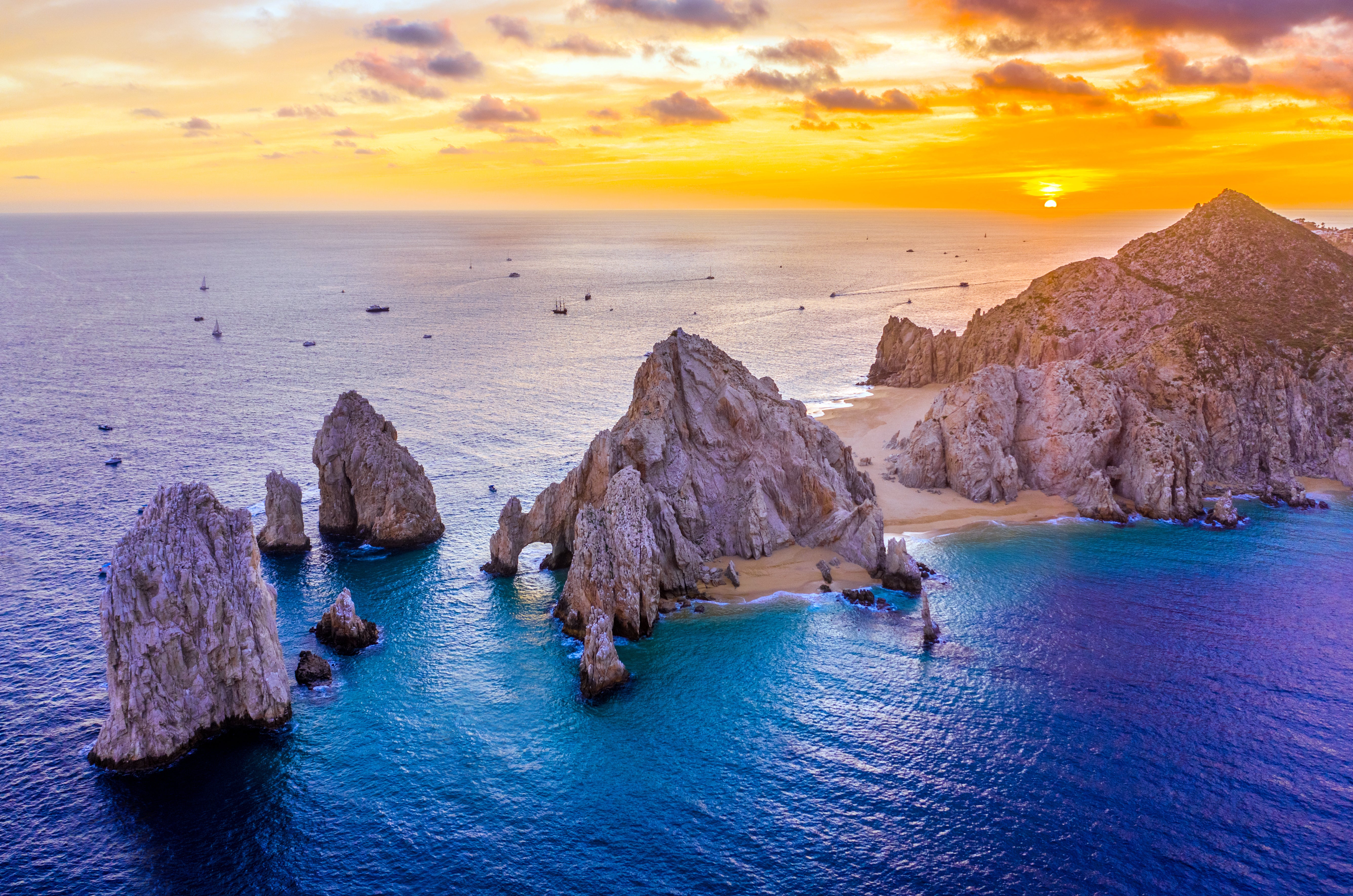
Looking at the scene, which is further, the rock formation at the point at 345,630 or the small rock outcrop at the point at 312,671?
the rock formation at the point at 345,630

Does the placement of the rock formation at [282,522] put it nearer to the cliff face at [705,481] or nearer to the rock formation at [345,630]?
the rock formation at [345,630]

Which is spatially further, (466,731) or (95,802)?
(466,731)

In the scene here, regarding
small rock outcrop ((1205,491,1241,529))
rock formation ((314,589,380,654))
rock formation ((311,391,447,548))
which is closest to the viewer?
rock formation ((314,589,380,654))

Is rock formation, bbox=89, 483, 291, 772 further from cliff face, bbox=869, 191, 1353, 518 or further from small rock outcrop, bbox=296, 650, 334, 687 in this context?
cliff face, bbox=869, 191, 1353, 518

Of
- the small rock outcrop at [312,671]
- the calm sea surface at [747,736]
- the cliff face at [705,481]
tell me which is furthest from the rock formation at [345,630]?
the cliff face at [705,481]

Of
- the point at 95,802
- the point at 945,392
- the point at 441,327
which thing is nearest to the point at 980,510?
the point at 945,392

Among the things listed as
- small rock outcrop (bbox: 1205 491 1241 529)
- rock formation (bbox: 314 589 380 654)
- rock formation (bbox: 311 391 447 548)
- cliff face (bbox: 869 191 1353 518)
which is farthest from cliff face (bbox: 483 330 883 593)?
small rock outcrop (bbox: 1205 491 1241 529)

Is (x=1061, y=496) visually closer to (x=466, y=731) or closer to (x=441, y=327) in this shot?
(x=466, y=731)
